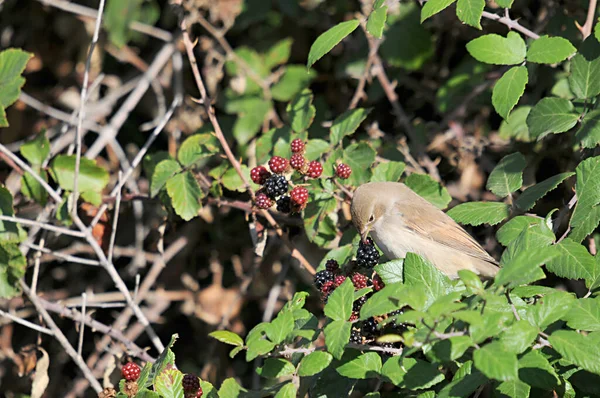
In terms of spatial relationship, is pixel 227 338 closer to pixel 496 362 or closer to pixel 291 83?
pixel 496 362

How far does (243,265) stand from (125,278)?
870 millimetres

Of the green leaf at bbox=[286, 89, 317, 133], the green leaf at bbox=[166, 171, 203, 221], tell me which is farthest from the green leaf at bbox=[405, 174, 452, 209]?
the green leaf at bbox=[166, 171, 203, 221]

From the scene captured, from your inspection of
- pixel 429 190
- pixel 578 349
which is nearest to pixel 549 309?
A: pixel 578 349

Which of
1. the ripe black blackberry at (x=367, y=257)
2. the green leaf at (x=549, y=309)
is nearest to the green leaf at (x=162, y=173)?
the ripe black blackberry at (x=367, y=257)

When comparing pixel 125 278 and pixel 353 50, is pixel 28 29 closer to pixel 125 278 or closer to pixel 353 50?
pixel 125 278

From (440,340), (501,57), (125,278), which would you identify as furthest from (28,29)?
(440,340)

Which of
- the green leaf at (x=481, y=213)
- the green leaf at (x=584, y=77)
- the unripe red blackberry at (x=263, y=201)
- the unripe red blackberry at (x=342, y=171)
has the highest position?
the green leaf at (x=584, y=77)

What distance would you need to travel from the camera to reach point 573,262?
2600 mm

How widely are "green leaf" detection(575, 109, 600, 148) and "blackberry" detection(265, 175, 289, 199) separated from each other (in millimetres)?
1296

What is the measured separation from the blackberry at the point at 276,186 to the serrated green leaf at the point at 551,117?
1.14 metres

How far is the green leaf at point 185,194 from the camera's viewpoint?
11.5 ft

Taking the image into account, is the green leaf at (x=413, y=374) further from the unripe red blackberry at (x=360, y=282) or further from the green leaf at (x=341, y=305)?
the unripe red blackberry at (x=360, y=282)

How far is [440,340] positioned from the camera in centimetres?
216

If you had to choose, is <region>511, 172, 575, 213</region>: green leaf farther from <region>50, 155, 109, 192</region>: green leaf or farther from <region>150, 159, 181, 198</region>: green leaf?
<region>50, 155, 109, 192</region>: green leaf
